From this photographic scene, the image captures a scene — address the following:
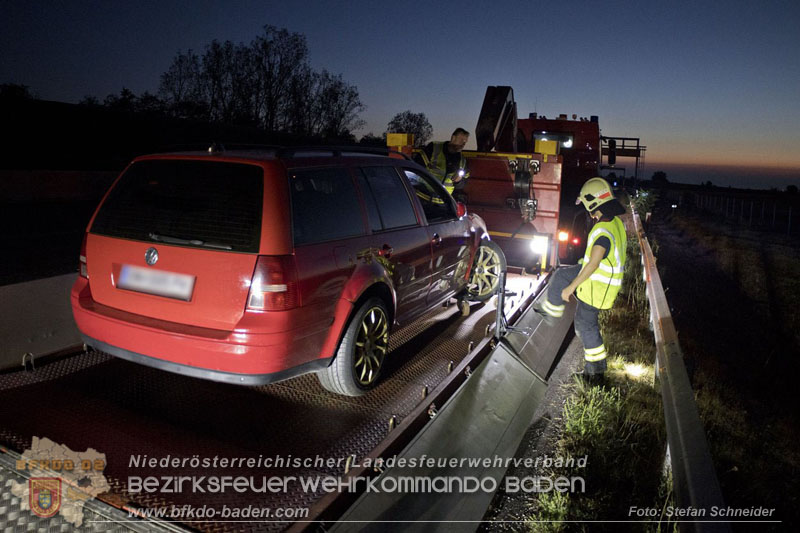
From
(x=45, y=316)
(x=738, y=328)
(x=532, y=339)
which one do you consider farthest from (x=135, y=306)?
(x=738, y=328)

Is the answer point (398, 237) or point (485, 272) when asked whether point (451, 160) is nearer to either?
point (485, 272)

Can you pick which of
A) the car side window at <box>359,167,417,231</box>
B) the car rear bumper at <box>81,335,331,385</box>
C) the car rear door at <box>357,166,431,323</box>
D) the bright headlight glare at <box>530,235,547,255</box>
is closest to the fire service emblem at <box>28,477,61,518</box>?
the car rear bumper at <box>81,335,331,385</box>

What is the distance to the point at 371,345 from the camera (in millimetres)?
4152

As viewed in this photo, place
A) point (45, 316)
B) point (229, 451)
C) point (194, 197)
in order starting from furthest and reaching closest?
1. point (45, 316)
2. point (194, 197)
3. point (229, 451)

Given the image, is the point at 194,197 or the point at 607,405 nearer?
the point at 194,197

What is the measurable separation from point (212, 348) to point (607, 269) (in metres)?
3.56

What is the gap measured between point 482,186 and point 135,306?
20.8 feet

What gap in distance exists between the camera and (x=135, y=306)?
137 inches

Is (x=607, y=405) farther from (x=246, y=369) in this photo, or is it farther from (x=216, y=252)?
(x=216, y=252)

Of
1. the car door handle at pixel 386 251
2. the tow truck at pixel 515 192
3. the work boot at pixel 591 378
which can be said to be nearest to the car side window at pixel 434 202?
the car door handle at pixel 386 251

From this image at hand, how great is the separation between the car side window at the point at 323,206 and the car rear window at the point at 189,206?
0.25m

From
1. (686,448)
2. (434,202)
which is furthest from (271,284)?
(434,202)

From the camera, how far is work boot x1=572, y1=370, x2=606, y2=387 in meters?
5.28

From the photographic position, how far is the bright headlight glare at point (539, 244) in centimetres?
839
